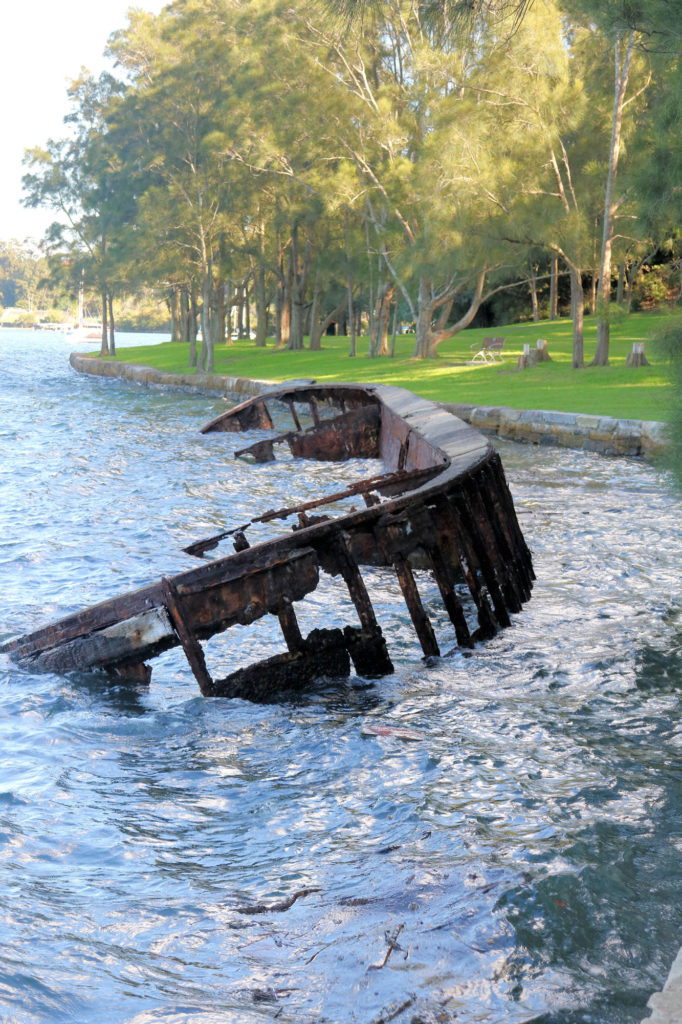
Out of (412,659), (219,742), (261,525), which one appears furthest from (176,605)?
(261,525)

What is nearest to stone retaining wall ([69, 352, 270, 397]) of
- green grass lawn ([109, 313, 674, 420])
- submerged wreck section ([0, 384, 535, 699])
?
green grass lawn ([109, 313, 674, 420])

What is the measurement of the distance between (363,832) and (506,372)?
27.2 meters

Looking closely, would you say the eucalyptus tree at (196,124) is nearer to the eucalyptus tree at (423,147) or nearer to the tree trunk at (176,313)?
the eucalyptus tree at (423,147)

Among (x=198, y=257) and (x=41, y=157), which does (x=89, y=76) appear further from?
(x=198, y=257)

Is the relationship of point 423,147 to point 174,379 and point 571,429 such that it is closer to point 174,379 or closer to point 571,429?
point 571,429

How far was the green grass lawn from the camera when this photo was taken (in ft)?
78.0

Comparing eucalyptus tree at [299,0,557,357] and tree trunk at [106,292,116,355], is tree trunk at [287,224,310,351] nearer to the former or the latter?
eucalyptus tree at [299,0,557,357]

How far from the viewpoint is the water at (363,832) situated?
402 cm

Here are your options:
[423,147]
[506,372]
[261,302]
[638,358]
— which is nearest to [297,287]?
[261,302]

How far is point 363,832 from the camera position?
17.5 feet

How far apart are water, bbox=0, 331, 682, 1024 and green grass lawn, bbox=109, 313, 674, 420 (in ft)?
20.5

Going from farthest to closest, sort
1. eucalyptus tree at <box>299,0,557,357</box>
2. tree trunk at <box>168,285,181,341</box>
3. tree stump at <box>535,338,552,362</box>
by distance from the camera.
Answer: tree trunk at <box>168,285,181,341</box>
tree stump at <box>535,338,552,362</box>
eucalyptus tree at <box>299,0,557,357</box>

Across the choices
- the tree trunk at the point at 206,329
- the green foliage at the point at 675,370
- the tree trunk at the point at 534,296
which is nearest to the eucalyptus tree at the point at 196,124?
the tree trunk at the point at 206,329

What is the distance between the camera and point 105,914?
183 inches
